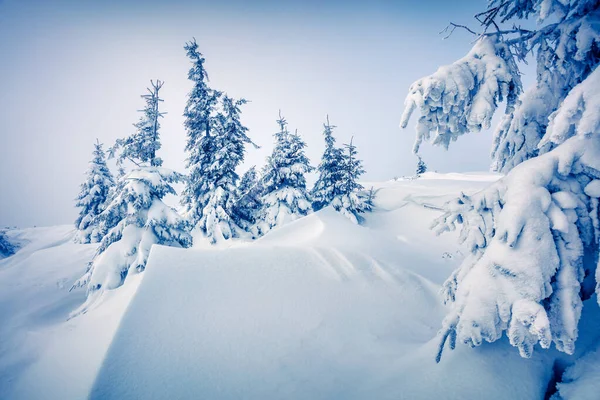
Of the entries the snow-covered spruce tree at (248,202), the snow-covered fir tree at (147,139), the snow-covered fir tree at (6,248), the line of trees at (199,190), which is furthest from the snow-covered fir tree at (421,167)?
the snow-covered fir tree at (6,248)

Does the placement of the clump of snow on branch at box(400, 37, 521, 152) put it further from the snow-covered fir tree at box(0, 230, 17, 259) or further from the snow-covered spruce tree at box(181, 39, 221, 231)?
the snow-covered fir tree at box(0, 230, 17, 259)

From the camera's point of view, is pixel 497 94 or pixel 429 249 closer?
pixel 497 94

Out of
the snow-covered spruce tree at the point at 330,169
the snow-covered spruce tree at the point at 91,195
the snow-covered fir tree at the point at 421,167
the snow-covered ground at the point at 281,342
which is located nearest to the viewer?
the snow-covered ground at the point at 281,342

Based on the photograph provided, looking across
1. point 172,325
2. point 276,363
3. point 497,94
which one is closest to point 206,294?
point 172,325

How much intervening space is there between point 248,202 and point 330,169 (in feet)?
24.8

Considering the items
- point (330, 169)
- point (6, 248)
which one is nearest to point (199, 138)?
point (330, 169)

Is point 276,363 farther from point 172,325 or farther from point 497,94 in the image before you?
point 497,94

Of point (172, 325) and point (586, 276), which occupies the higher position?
point (586, 276)

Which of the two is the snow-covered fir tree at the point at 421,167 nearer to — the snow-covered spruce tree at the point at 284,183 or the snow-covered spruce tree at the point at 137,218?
the snow-covered spruce tree at the point at 284,183

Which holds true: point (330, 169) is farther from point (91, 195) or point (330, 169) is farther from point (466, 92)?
point (91, 195)

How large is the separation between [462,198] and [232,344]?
4261 millimetres

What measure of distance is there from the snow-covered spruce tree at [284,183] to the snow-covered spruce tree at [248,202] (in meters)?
0.92

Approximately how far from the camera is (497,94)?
3.42m

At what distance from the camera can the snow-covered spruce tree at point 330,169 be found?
2170cm
